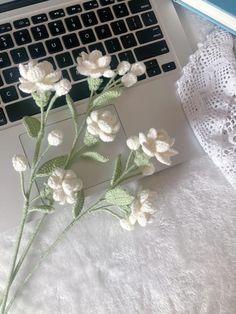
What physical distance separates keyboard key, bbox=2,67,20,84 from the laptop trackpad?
52mm

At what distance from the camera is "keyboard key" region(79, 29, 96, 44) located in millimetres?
536

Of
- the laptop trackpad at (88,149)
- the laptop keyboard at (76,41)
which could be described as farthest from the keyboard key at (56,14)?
the laptop trackpad at (88,149)

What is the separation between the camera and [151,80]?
0.54m

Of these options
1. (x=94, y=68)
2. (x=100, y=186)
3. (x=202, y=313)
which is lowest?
(x=202, y=313)

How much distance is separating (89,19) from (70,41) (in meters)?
0.03

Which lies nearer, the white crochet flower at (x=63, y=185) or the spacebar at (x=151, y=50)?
the white crochet flower at (x=63, y=185)

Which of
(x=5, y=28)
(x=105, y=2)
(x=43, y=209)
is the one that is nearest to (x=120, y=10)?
(x=105, y=2)

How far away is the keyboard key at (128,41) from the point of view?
544mm

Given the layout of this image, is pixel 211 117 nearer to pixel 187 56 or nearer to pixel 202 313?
pixel 187 56

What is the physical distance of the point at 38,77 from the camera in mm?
441

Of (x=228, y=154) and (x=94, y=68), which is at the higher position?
(x=94, y=68)

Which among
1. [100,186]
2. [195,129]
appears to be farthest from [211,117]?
[100,186]

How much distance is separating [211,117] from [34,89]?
18cm

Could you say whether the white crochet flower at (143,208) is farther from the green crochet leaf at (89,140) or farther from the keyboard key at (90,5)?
the keyboard key at (90,5)
